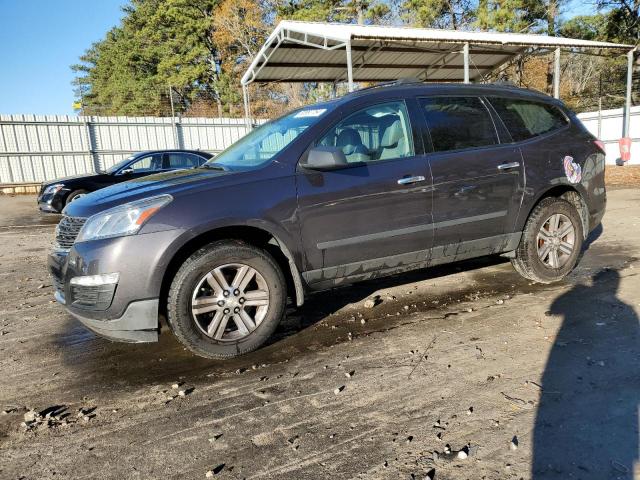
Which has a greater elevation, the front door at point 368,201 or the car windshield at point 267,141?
the car windshield at point 267,141

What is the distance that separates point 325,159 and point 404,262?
1121mm

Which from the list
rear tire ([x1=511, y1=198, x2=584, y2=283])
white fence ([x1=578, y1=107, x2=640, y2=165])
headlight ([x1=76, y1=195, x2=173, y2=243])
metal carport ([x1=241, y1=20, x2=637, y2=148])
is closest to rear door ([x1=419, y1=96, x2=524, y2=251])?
rear tire ([x1=511, y1=198, x2=584, y2=283])

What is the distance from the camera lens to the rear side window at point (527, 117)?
14.2 ft

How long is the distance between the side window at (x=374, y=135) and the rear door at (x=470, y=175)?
225mm

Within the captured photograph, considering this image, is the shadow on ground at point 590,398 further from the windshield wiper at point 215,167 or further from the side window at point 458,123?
the windshield wiper at point 215,167

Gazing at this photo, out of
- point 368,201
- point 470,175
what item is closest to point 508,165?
point 470,175

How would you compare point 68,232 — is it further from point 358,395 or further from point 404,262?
point 404,262

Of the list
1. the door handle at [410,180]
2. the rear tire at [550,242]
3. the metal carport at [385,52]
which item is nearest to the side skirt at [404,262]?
the rear tire at [550,242]

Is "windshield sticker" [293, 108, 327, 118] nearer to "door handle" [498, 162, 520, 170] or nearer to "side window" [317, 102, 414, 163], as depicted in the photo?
"side window" [317, 102, 414, 163]

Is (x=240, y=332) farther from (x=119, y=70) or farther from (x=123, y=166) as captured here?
(x=119, y=70)

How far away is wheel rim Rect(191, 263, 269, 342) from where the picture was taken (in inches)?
123

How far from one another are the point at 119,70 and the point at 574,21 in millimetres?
42021

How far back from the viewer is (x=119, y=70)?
48656 mm

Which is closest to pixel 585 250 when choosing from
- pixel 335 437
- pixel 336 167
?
pixel 336 167
